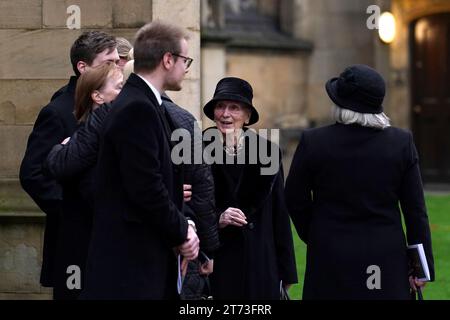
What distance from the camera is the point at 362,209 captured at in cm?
561

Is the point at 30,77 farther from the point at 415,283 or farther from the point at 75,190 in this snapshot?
the point at 415,283

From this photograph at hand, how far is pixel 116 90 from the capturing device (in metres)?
5.80

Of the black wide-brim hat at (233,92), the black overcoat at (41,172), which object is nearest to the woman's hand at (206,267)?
the black overcoat at (41,172)

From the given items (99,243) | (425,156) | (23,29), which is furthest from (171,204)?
(425,156)

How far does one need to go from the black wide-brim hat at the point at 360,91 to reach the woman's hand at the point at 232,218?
95 cm

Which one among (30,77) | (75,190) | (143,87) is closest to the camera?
(143,87)

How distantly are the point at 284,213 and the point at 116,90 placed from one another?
4.25ft

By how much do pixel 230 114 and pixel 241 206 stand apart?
51 cm

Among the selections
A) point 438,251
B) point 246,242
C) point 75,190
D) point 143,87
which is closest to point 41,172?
point 75,190

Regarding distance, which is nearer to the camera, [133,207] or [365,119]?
[133,207]

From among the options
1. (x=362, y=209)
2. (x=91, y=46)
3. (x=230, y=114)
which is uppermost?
(x=91, y=46)

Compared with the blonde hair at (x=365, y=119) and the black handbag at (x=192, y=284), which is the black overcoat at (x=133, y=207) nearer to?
the black handbag at (x=192, y=284)

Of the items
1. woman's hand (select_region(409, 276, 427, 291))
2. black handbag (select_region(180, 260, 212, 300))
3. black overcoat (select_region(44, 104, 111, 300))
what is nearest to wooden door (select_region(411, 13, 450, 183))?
woman's hand (select_region(409, 276, 427, 291))
